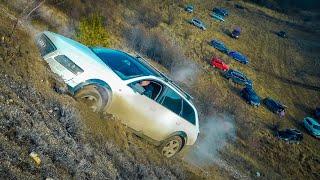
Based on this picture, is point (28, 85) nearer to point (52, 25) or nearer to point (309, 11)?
point (52, 25)

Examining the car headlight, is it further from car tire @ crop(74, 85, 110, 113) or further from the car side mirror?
the car side mirror

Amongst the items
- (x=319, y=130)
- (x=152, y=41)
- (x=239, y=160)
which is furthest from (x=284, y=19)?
(x=239, y=160)

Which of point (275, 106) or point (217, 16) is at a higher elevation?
point (275, 106)

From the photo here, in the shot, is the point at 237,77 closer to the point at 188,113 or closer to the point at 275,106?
the point at 275,106

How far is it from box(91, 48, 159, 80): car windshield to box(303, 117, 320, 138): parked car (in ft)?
114

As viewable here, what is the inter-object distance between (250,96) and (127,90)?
3363cm

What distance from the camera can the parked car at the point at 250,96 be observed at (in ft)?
141

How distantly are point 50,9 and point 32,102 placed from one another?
18.7m

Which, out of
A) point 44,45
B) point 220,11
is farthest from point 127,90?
point 220,11

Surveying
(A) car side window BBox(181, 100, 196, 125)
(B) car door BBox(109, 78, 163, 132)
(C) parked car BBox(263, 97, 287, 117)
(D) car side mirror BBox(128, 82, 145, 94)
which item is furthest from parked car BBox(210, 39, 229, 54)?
(D) car side mirror BBox(128, 82, 145, 94)

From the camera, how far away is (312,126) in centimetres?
4388

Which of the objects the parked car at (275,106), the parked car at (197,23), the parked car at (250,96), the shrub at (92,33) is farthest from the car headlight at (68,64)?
the parked car at (197,23)

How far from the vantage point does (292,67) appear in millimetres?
56500

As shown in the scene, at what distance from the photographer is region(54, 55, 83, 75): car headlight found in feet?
33.3
